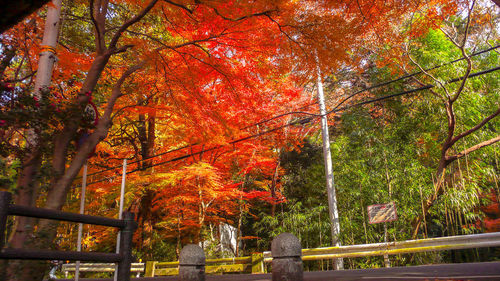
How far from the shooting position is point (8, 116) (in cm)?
367

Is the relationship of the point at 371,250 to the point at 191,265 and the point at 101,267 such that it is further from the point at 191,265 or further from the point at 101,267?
the point at 101,267

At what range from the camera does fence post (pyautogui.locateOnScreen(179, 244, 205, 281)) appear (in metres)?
5.50

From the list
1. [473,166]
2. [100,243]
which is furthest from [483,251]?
[100,243]

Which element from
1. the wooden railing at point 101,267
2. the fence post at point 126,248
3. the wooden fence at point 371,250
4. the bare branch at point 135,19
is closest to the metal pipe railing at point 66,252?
the fence post at point 126,248

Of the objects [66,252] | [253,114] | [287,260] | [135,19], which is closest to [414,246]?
[287,260]

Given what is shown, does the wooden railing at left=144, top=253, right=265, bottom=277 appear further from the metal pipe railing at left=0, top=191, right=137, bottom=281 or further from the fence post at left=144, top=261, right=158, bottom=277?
the metal pipe railing at left=0, top=191, right=137, bottom=281

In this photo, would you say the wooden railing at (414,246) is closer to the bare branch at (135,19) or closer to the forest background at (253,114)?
the forest background at (253,114)

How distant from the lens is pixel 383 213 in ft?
26.3

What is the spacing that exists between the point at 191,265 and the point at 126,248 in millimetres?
2461

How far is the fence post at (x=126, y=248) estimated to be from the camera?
10.8 ft

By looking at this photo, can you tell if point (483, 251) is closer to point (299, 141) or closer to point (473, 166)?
point (473, 166)

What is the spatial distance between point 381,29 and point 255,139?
674cm

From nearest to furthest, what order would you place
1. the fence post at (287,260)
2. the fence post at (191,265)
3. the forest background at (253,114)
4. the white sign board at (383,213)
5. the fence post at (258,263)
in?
the fence post at (287,260) < the forest background at (253,114) < the fence post at (191,265) < the white sign board at (383,213) < the fence post at (258,263)

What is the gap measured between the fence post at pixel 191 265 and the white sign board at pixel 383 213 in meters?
4.62
